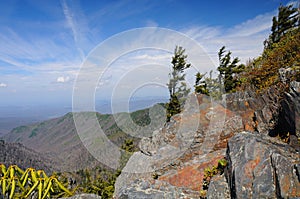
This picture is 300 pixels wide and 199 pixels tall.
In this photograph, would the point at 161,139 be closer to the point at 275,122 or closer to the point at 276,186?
the point at 275,122

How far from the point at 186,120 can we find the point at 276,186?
21.2 ft

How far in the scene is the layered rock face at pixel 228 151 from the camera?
3949 millimetres

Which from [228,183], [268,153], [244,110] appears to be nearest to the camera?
[268,153]

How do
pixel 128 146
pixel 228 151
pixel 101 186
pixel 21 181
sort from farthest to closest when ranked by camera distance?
1. pixel 101 186
2. pixel 128 146
3. pixel 228 151
4. pixel 21 181

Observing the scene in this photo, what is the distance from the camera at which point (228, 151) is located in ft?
16.9

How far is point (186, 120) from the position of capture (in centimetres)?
1016

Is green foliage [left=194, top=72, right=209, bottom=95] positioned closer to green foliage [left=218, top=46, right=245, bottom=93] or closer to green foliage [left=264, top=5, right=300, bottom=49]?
green foliage [left=218, top=46, right=245, bottom=93]

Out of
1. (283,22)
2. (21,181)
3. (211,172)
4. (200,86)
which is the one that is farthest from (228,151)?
(283,22)

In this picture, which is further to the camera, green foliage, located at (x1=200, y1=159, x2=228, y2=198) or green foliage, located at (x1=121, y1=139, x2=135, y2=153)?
green foliage, located at (x1=121, y1=139, x2=135, y2=153)

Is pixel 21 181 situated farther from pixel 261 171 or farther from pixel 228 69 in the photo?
pixel 228 69

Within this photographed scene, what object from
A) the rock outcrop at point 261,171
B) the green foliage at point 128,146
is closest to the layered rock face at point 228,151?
the rock outcrop at point 261,171

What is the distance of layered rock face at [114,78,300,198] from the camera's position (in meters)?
3.95

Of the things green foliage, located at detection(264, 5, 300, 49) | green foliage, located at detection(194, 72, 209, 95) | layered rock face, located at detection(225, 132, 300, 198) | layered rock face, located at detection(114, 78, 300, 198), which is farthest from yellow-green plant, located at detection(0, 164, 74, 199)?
green foliage, located at detection(264, 5, 300, 49)

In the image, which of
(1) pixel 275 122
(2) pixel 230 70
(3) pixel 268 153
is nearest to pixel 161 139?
(1) pixel 275 122
